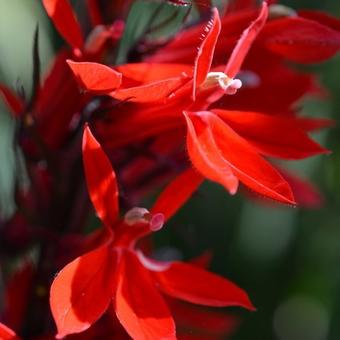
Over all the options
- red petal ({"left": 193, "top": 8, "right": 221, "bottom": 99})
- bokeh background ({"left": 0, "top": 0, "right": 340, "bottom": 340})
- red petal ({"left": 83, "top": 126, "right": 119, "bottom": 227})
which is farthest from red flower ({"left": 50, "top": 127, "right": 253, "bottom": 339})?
bokeh background ({"left": 0, "top": 0, "right": 340, "bottom": 340})

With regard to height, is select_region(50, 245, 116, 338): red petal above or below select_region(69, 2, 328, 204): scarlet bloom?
below

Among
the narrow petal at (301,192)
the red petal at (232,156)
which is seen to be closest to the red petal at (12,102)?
the red petal at (232,156)

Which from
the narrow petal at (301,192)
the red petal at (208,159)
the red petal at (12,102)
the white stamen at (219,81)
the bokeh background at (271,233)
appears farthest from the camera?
the bokeh background at (271,233)

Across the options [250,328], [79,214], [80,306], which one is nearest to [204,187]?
[250,328]

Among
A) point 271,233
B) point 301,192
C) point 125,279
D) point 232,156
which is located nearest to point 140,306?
point 125,279

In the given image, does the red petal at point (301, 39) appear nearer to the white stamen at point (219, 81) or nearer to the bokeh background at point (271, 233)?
the white stamen at point (219, 81)

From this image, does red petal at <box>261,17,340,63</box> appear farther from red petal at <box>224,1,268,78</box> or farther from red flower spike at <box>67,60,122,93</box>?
red flower spike at <box>67,60,122,93</box>

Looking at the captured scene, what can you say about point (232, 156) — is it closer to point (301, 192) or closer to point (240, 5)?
point (240, 5)
